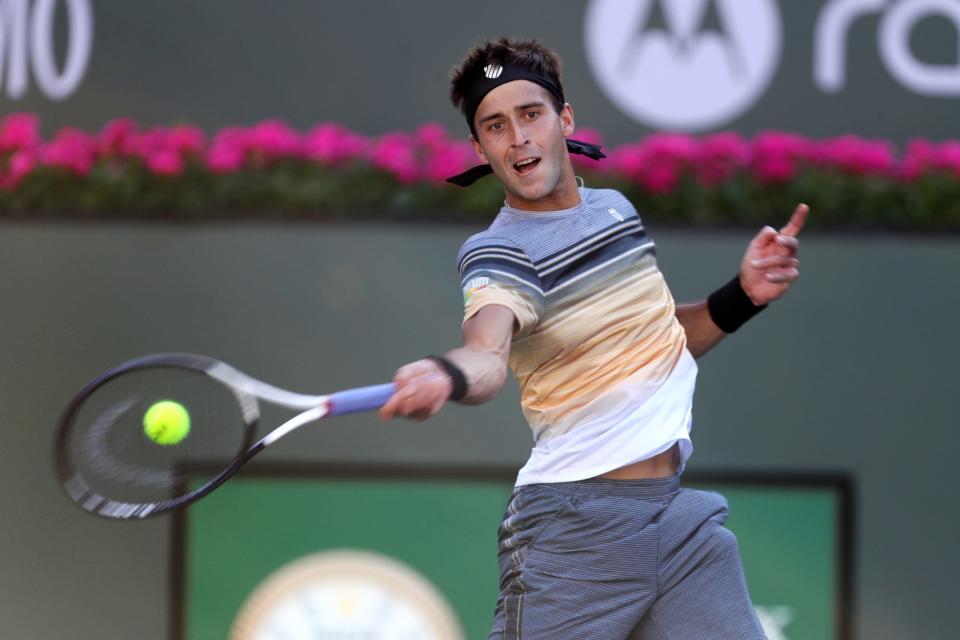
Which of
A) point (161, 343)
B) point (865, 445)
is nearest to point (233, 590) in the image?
point (161, 343)

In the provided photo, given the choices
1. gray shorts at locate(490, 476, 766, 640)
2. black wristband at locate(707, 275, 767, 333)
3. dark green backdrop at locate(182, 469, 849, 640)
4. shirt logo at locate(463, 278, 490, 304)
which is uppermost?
shirt logo at locate(463, 278, 490, 304)

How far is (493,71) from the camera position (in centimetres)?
318

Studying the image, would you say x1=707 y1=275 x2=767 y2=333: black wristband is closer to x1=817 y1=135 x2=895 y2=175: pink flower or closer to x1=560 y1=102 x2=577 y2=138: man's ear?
x1=560 y1=102 x2=577 y2=138: man's ear

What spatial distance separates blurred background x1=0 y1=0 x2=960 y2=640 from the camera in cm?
536

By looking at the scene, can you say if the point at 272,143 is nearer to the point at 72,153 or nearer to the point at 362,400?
the point at 72,153

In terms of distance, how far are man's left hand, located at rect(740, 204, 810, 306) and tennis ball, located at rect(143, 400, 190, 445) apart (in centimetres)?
132

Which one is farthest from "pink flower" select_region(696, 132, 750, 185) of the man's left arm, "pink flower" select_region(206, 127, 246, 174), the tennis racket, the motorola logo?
the tennis racket

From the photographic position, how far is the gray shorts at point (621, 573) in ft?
9.79

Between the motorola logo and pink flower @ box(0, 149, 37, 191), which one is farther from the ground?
the motorola logo

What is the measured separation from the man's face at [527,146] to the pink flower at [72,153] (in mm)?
2783

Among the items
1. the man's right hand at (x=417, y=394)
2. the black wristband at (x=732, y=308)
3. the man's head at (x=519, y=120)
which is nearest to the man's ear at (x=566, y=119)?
the man's head at (x=519, y=120)

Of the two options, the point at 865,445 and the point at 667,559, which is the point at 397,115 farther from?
the point at 667,559

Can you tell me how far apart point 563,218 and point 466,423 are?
2.43 metres

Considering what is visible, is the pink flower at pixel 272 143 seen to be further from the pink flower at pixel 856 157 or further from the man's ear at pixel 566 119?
the man's ear at pixel 566 119
